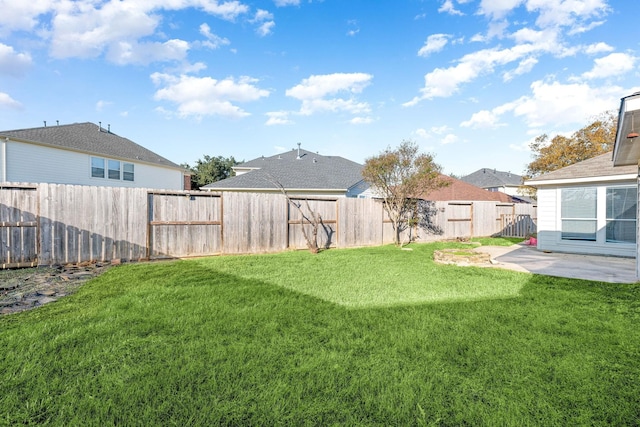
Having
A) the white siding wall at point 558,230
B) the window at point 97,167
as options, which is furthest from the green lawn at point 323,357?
the window at point 97,167

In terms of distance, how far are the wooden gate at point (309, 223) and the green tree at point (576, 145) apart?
2166cm

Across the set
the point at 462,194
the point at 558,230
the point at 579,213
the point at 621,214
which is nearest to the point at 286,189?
the point at 558,230

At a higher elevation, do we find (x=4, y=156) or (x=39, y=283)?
(x=4, y=156)

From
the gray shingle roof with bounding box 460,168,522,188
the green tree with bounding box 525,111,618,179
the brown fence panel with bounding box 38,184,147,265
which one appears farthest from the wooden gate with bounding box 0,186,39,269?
the gray shingle roof with bounding box 460,168,522,188

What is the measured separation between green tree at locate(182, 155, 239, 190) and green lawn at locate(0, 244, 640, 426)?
31.1 meters

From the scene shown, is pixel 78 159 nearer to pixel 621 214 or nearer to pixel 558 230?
pixel 558 230

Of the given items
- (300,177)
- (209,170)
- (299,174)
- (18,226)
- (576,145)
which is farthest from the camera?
(209,170)

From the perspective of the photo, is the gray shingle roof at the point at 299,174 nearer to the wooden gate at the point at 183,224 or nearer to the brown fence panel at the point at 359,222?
the brown fence panel at the point at 359,222

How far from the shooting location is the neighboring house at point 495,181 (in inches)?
1536

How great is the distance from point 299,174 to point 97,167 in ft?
36.8

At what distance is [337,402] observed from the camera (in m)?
2.10

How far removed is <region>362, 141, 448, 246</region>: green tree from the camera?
11.7m

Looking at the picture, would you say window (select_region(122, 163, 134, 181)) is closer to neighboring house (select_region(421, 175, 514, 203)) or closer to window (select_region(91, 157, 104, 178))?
window (select_region(91, 157, 104, 178))

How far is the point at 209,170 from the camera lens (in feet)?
113
